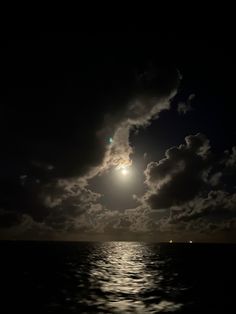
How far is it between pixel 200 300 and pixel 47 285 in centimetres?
1822

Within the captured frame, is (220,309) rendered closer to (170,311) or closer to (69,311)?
(170,311)

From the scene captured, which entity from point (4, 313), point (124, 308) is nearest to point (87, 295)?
point (124, 308)

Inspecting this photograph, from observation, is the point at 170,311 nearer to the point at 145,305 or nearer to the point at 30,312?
the point at 145,305

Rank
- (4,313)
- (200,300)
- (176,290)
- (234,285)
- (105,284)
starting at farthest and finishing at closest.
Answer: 1. (234,285)
2. (105,284)
3. (176,290)
4. (200,300)
5. (4,313)

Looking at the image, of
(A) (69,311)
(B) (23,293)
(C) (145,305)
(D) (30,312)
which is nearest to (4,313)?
(D) (30,312)

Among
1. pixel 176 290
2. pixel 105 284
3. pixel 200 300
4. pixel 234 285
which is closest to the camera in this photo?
pixel 200 300

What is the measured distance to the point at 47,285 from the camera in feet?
130

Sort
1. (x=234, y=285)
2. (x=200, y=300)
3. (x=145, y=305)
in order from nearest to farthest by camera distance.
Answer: (x=145, y=305) → (x=200, y=300) → (x=234, y=285)

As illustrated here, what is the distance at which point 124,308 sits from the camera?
26.7m

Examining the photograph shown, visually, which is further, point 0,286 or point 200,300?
point 0,286

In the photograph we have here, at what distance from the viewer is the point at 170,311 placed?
85.8 ft

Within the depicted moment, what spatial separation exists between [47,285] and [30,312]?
14.4 meters

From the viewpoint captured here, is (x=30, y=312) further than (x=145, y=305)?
No

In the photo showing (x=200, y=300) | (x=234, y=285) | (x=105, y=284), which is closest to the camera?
(x=200, y=300)
